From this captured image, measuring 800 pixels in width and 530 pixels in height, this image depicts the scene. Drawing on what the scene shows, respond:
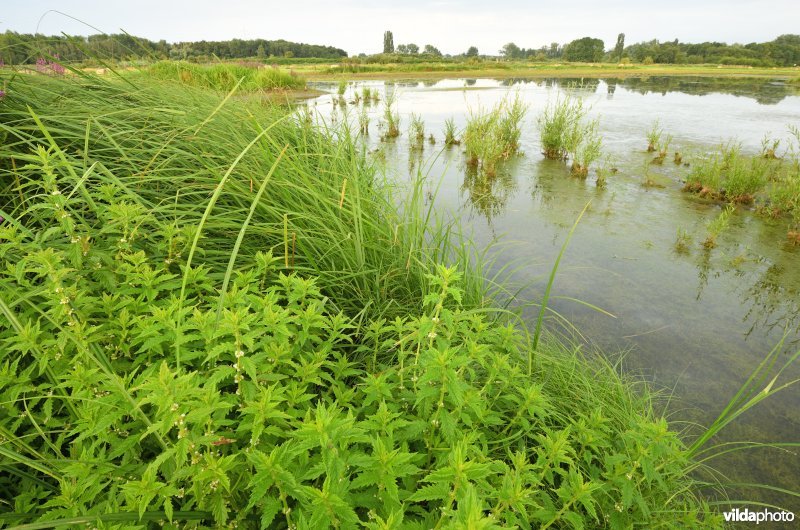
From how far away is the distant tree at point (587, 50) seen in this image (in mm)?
53375

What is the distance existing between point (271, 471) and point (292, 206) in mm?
1688

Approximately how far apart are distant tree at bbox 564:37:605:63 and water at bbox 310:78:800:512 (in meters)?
56.5

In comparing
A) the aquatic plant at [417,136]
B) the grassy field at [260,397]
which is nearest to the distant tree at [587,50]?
the aquatic plant at [417,136]

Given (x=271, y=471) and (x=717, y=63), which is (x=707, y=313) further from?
(x=717, y=63)

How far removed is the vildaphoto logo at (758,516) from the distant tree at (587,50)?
6395 cm

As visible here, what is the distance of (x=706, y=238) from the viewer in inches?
174

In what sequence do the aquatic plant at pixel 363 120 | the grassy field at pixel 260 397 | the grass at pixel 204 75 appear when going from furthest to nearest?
1. the aquatic plant at pixel 363 120
2. the grass at pixel 204 75
3. the grassy field at pixel 260 397

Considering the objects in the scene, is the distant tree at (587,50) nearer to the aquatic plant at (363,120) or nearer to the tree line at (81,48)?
the aquatic plant at (363,120)

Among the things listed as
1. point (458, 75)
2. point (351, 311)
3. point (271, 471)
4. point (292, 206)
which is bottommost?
point (351, 311)

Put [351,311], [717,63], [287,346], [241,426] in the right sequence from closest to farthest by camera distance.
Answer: [241,426] → [287,346] → [351,311] → [717,63]

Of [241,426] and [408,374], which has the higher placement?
[241,426]

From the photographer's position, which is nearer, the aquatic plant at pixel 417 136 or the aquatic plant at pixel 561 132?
the aquatic plant at pixel 561 132

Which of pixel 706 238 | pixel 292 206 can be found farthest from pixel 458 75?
pixel 292 206

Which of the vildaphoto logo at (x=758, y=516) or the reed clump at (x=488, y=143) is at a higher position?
the reed clump at (x=488, y=143)
